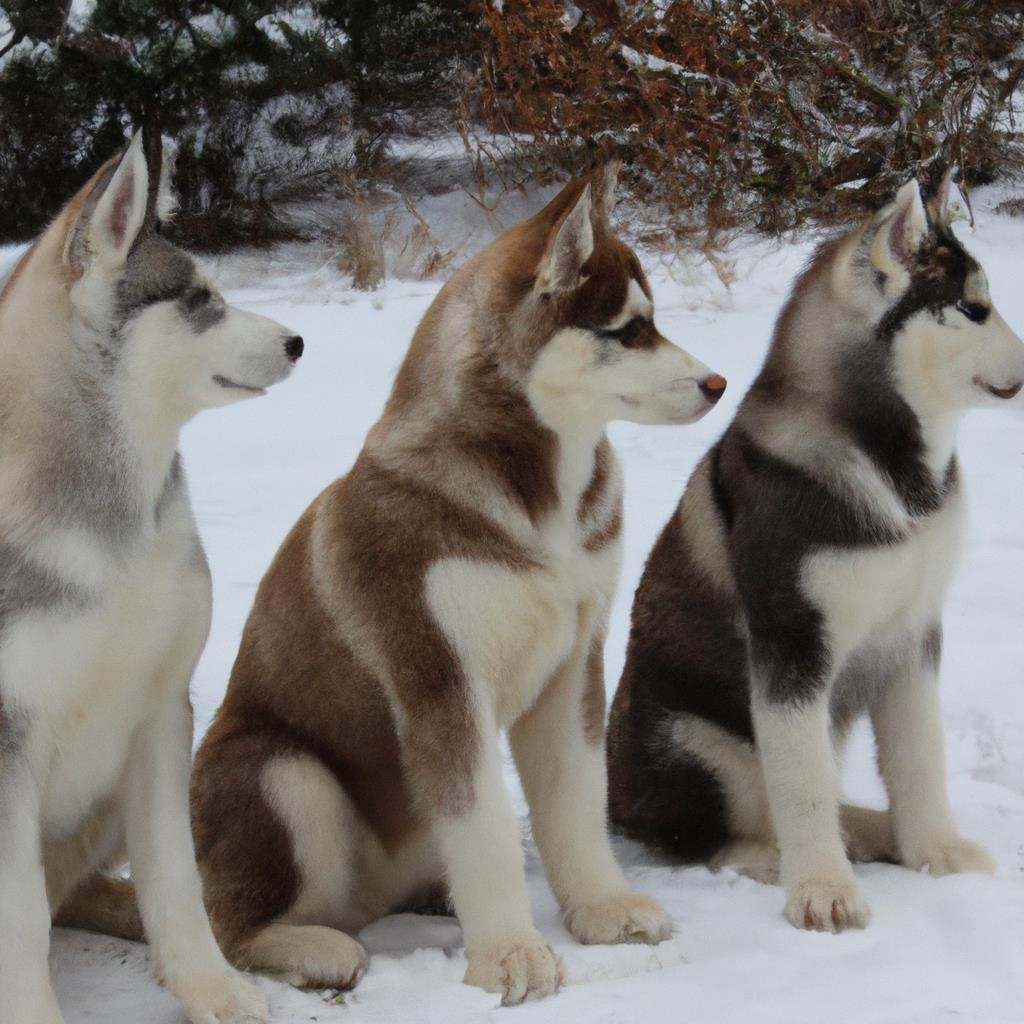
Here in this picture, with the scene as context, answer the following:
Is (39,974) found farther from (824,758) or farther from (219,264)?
(219,264)

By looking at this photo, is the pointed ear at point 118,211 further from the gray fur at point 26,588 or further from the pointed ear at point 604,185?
the pointed ear at point 604,185

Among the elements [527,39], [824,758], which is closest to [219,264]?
[527,39]

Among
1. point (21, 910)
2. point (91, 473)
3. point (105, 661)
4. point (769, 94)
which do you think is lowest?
point (769, 94)

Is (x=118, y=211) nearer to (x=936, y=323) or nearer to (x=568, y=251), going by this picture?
(x=568, y=251)

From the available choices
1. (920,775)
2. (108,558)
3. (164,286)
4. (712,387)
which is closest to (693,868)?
(920,775)

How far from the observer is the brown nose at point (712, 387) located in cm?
309

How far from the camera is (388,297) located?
8.70 meters

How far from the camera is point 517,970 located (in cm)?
289

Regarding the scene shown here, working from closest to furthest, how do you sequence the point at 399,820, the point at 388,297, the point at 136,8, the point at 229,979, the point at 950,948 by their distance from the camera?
1. the point at 229,979
2. the point at 950,948
3. the point at 399,820
4. the point at 388,297
5. the point at 136,8

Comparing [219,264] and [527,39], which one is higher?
[527,39]

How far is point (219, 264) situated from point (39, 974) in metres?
8.07

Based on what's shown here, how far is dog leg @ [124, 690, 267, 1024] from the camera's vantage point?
2.75m

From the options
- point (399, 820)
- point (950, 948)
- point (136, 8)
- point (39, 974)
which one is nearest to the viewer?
point (39, 974)

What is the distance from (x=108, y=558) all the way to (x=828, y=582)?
1.62 metres
